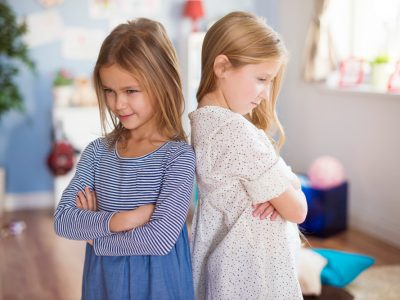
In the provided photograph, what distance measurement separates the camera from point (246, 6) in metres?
4.48

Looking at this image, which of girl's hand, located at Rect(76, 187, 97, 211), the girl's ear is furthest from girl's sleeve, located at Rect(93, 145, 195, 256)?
the girl's ear

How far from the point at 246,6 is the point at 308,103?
3.56 feet

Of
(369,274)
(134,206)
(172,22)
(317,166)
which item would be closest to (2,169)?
(172,22)

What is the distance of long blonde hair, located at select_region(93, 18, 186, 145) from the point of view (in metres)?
1.16

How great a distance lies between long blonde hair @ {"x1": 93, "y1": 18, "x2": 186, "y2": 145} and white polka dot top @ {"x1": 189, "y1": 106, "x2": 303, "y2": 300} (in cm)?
6

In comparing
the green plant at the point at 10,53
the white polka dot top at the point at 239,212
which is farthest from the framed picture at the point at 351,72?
the white polka dot top at the point at 239,212

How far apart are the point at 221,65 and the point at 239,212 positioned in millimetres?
352

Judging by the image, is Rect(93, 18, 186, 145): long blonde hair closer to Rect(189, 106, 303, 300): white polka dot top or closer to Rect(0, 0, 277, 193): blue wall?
Rect(189, 106, 303, 300): white polka dot top

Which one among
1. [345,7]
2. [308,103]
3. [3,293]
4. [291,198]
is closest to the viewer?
[291,198]

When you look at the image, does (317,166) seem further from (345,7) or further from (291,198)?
(291,198)

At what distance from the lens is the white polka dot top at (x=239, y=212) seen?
1.14 metres

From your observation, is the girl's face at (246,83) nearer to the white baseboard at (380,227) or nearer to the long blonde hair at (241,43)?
the long blonde hair at (241,43)

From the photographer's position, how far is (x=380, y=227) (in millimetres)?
3309

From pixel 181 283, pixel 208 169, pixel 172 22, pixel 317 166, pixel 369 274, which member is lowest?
pixel 369 274
